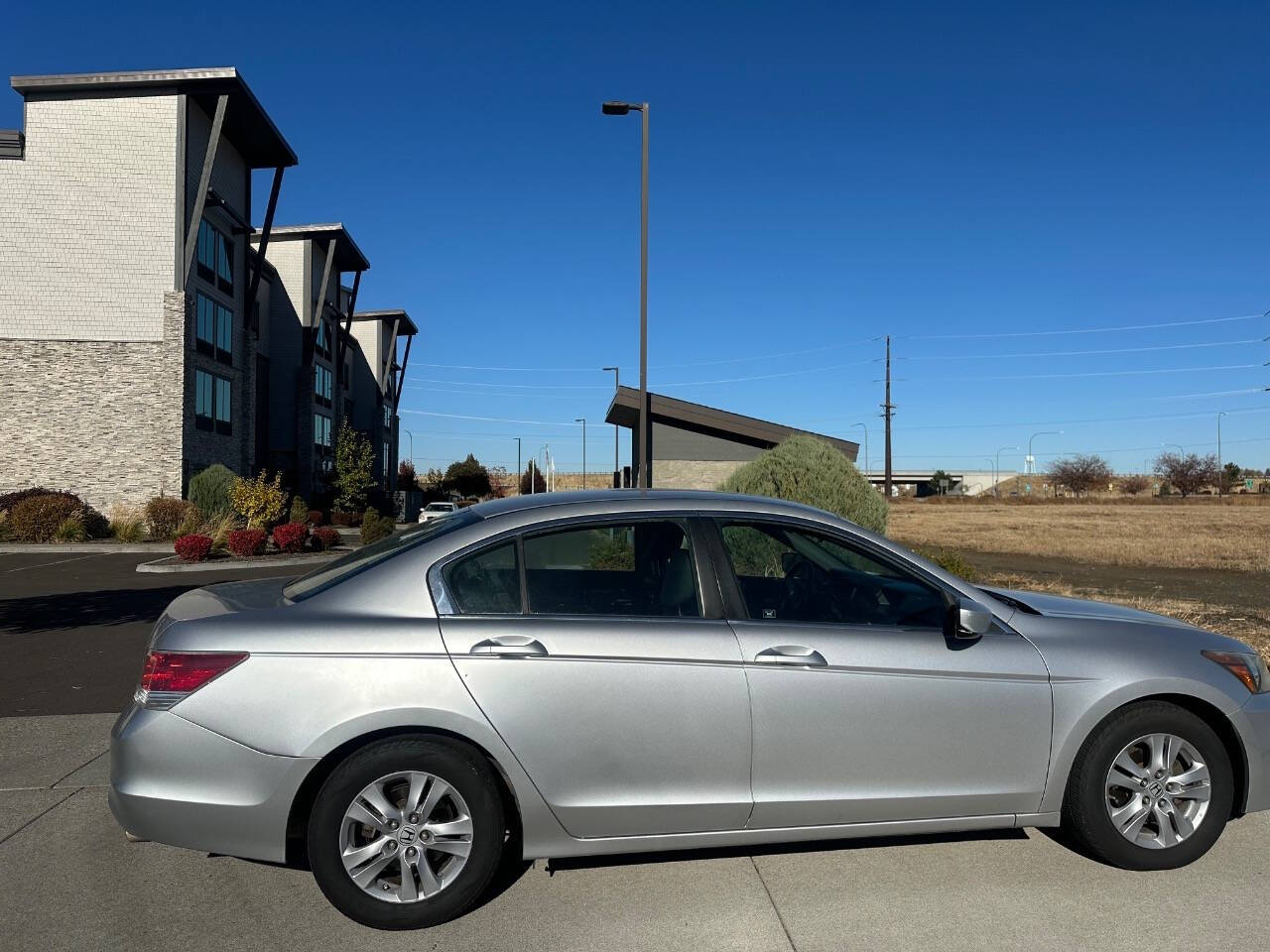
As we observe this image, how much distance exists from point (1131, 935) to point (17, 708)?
7.04 m

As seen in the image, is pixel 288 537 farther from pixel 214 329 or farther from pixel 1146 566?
pixel 1146 566

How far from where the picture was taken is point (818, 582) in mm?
4496

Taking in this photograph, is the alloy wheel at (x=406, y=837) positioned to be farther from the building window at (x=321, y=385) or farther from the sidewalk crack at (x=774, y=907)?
the building window at (x=321, y=385)

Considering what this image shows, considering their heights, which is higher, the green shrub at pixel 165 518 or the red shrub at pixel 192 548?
the green shrub at pixel 165 518

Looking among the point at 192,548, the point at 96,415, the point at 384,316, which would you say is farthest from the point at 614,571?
the point at 384,316

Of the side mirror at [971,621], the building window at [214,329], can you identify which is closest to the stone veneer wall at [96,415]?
the building window at [214,329]

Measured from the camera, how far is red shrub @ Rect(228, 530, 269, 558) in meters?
22.3

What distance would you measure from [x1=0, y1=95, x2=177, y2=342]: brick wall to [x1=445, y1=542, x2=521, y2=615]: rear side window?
106 feet

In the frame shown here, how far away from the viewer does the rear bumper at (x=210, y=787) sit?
11.7 feet

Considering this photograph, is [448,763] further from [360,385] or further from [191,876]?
[360,385]

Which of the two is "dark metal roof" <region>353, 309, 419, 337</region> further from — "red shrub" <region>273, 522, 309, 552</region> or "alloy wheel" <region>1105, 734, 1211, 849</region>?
"alloy wheel" <region>1105, 734, 1211, 849</region>

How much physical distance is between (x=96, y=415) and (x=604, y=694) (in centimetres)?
3330

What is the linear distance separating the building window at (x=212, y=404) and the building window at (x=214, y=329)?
90cm

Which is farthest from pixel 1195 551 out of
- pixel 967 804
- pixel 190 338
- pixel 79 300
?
pixel 79 300
